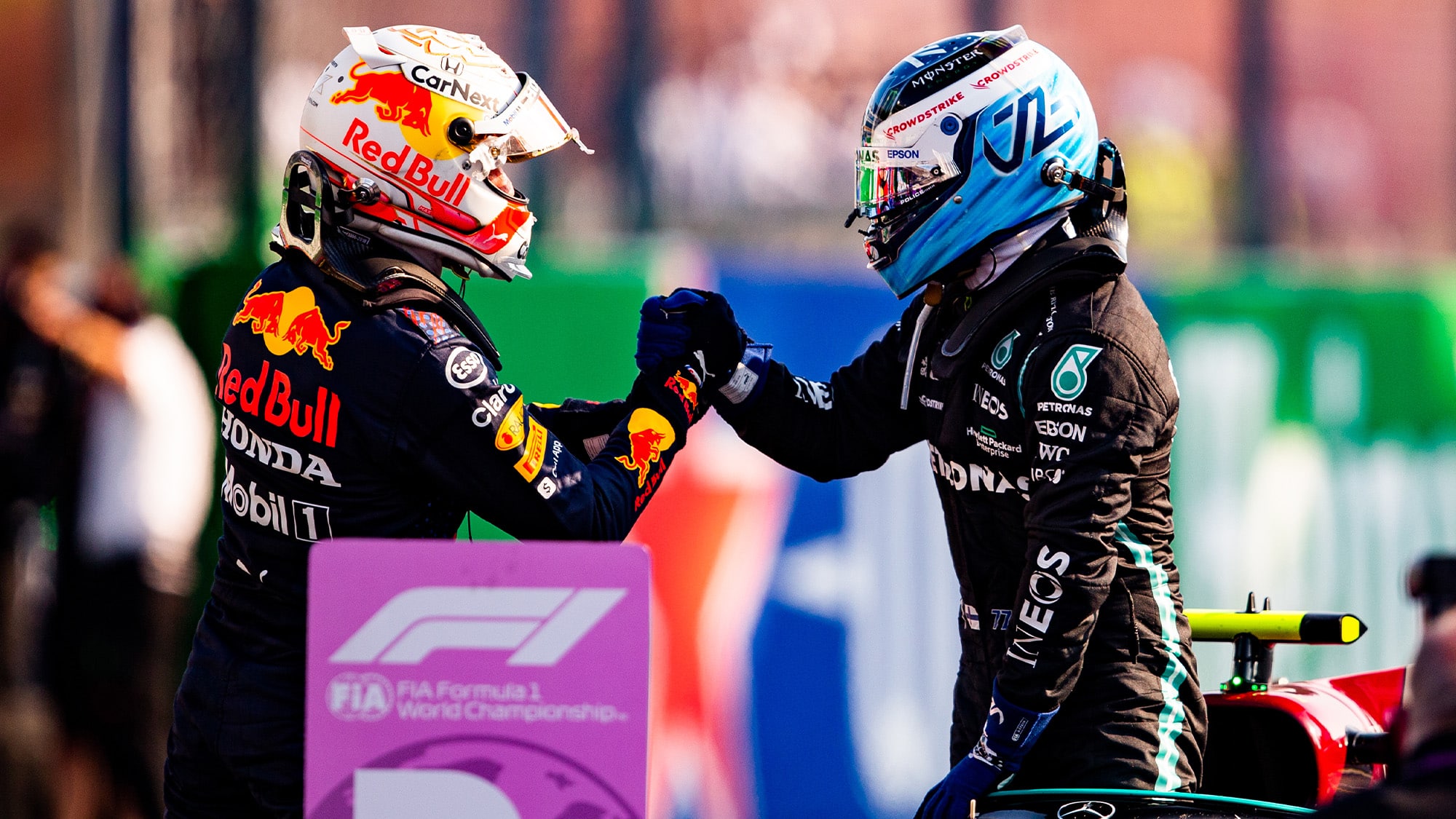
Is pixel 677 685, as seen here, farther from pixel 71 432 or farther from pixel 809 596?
pixel 71 432

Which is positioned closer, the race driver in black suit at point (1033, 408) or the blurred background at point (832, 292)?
the race driver in black suit at point (1033, 408)

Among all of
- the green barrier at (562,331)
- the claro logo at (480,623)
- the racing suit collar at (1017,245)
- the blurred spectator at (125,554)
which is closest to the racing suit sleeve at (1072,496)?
the racing suit collar at (1017,245)

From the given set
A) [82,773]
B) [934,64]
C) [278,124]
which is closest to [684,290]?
[934,64]

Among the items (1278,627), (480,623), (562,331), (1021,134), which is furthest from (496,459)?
(562,331)

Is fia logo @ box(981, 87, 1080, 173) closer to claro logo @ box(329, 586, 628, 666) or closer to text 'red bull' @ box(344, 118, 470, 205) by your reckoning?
text 'red bull' @ box(344, 118, 470, 205)

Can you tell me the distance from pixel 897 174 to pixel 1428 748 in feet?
5.73

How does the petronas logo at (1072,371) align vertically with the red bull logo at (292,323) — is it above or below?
below

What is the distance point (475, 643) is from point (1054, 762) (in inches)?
49.2

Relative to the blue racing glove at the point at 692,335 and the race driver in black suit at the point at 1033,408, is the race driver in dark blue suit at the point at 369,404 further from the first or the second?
the race driver in black suit at the point at 1033,408

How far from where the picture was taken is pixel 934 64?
11.4 ft

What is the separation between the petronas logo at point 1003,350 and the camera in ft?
10.8

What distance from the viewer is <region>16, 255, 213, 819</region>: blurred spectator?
6.56 meters

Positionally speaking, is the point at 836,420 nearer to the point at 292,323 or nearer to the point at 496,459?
the point at 496,459

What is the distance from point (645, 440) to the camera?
344cm
